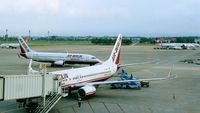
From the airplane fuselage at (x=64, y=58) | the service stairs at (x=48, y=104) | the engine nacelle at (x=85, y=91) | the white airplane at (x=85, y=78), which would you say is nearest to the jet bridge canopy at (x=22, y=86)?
the service stairs at (x=48, y=104)

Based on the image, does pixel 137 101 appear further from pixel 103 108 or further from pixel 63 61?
pixel 63 61

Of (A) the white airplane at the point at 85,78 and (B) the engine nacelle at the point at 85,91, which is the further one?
(A) the white airplane at the point at 85,78

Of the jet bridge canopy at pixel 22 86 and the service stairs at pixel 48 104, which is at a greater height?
the jet bridge canopy at pixel 22 86

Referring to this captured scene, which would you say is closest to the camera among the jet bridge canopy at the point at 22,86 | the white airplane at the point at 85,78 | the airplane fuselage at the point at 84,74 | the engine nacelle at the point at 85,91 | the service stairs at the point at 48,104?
the jet bridge canopy at the point at 22,86

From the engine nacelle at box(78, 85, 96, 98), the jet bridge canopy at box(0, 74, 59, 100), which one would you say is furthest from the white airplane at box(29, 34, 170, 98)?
the jet bridge canopy at box(0, 74, 59, 100)

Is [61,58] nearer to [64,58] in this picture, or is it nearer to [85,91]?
[64,58]

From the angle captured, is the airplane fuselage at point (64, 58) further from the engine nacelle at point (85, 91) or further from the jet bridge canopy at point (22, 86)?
the jet bridge canopy at point (22, 86)

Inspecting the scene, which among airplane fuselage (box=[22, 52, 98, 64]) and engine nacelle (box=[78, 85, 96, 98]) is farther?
airplane fuselage (box=[22, 52, 98, 64])

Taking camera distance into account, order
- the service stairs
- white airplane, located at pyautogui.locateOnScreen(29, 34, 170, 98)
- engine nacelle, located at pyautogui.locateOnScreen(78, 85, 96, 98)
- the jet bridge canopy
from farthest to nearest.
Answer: white airplane, located at pyautogui.locateOnScreen(29, 34, 170, 98)
engine nacelle, located at pyautogui.locateOnScreen(78, 85, 96, 98)
the service stairs
the jet bridge canopy

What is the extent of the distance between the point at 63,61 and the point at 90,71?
30.3 m

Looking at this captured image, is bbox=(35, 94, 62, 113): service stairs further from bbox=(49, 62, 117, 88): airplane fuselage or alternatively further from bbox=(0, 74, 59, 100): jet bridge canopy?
bbox=(49, 62, 117, 88): airplane fuselage

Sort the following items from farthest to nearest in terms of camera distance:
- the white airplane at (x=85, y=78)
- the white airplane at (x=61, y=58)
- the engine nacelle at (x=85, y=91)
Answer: the white airplane at (x=61, y=58), the white airplane at (x=85, y=78), the engine nacelle at (x=85, y=91)

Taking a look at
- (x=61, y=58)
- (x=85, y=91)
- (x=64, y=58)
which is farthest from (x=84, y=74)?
(x=61, y=58)

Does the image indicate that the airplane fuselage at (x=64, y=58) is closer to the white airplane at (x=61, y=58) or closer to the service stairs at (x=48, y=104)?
the white airplane at (x=61, y=58)
